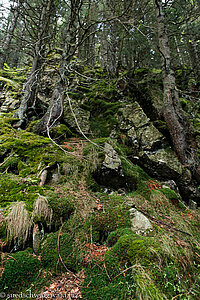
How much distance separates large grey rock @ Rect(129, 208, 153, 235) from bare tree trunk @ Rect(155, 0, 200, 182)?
118 inches

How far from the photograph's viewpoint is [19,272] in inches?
68.5

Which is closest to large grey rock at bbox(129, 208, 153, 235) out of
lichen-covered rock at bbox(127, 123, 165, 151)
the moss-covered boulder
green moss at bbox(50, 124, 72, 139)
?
the moss-covered boulder

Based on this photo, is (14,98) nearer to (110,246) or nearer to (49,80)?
(49,80)

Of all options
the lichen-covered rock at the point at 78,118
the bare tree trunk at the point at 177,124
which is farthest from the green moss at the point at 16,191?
the bare tree trunk at the point at 177,124

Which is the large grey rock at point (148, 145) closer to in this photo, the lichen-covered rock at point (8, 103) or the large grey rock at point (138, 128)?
the large grey rock at point (138, 128)

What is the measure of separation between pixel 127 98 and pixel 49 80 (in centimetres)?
463

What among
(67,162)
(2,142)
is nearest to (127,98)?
(67,162)

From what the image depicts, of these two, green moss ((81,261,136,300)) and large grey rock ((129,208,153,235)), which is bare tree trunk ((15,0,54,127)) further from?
green moss ((81,261,136,300))

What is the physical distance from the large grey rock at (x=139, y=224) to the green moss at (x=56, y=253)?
99cm

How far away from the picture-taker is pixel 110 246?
7.23 feet

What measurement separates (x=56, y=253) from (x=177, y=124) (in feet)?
16.5

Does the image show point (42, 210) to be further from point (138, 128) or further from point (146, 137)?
point (138, 128)

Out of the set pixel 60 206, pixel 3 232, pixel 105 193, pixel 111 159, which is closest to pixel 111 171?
pixel 111 159

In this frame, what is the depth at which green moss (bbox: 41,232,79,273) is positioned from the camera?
1927 millimetres
